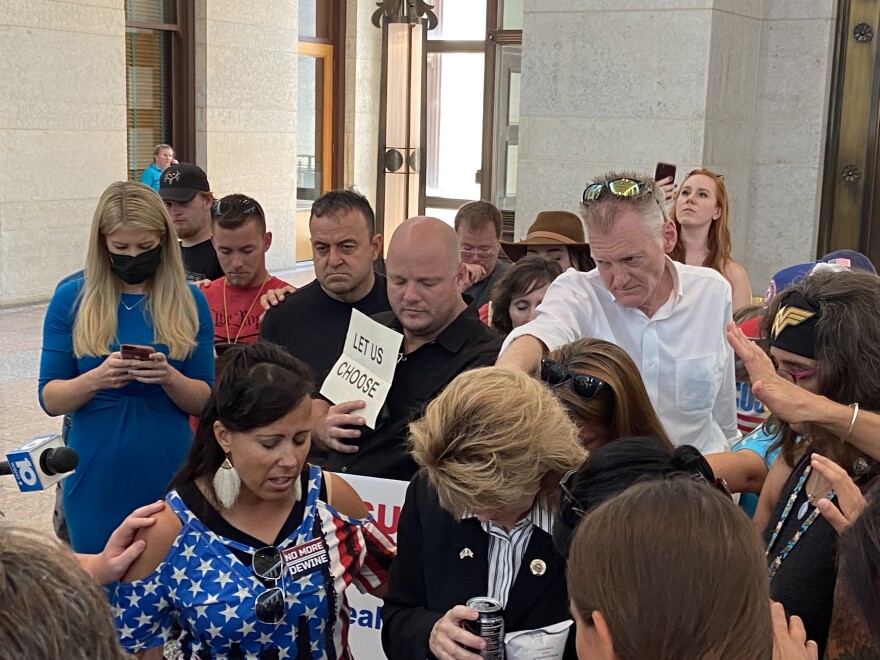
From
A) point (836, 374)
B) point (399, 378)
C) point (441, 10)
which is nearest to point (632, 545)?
point (836, 374)

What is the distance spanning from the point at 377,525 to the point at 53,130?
10427 mm

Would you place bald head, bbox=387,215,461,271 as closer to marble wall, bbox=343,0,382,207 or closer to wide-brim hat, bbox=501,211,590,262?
wide-brim hat, bbox=501,211,590,262

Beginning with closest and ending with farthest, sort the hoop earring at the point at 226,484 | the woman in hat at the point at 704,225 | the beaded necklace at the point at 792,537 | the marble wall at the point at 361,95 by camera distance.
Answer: the beaded necklace at the point at 792,537 → the hoop earring at the point at 226,484 → the woman in hat at the point at 704,225 → the marble wall at the point at 361,95

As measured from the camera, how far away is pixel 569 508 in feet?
7.16

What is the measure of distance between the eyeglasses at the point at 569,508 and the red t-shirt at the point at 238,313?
9.34ft

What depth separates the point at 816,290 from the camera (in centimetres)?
265

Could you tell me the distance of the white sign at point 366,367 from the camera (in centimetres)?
345

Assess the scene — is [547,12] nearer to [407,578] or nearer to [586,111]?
[586,111]

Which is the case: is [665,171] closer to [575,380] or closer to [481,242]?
[481,242]

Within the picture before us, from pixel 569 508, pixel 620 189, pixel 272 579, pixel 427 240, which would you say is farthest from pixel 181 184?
pixel 569 508

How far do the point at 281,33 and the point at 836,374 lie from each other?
564 inches

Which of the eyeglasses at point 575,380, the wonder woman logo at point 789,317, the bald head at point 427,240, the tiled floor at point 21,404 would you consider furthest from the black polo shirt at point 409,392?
the tiled floor at point 21,404

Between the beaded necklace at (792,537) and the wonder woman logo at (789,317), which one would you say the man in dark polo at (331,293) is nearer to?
the wonder woman logo at (789,317)

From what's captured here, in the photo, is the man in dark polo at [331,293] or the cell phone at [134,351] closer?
the cell phone at [134,351]
